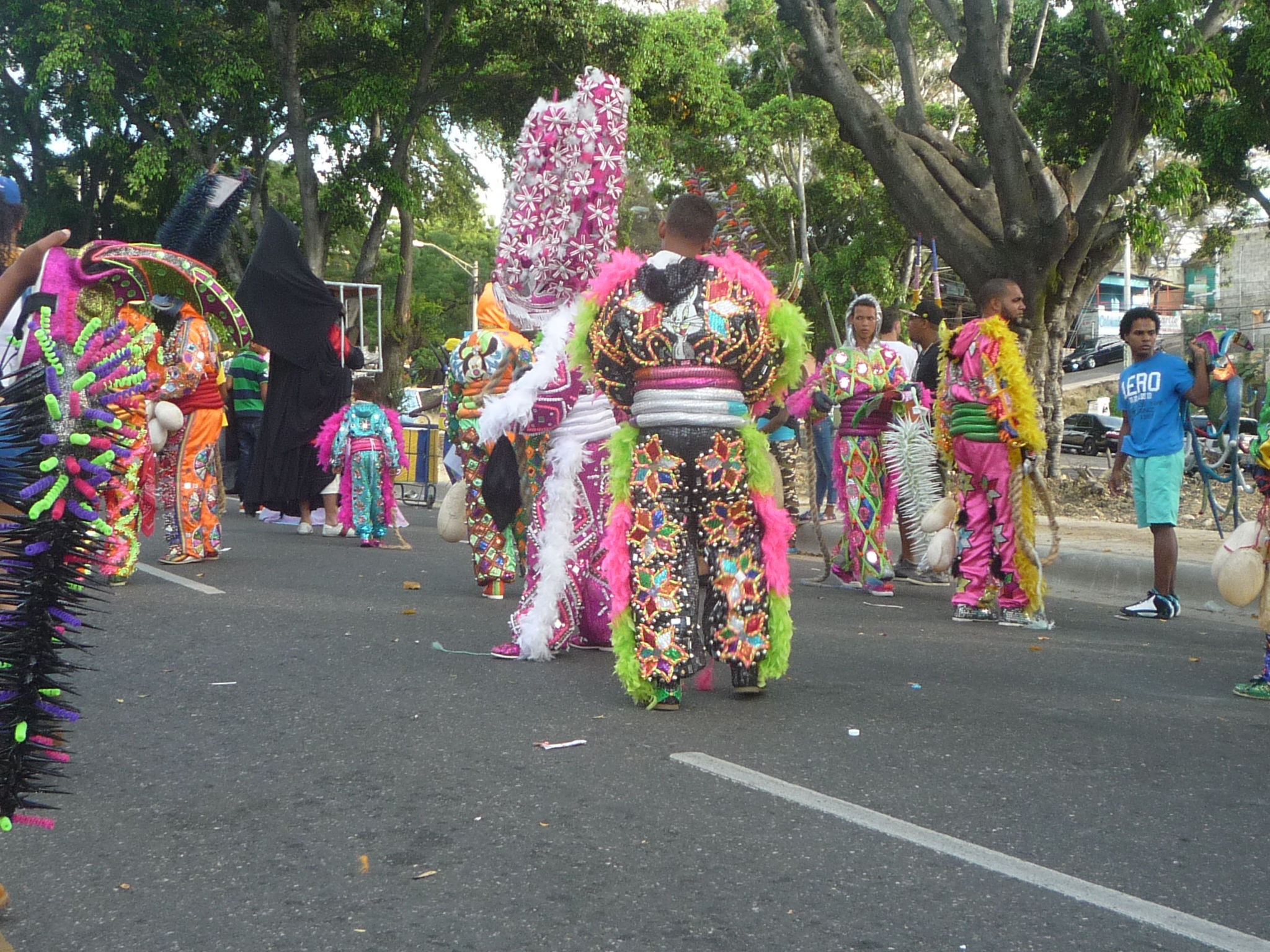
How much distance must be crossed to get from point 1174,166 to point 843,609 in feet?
27.2

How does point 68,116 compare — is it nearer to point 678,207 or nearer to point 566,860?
point 678,207

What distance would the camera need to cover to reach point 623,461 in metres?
5.10

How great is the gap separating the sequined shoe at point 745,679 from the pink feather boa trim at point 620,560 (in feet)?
1.62

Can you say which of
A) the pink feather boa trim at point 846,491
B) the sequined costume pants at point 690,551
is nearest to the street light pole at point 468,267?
the pink feather boa trim at point 846,491

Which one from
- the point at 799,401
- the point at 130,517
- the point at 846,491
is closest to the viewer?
the point at 799,401

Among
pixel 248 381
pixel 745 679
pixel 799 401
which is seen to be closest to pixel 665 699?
pixel 745 679

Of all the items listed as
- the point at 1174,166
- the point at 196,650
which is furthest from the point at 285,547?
the point at 1174,166

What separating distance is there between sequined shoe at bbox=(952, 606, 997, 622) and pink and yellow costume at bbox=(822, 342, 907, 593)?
1.09 m

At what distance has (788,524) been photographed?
16.8 ft

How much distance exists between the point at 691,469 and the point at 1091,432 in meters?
31.3

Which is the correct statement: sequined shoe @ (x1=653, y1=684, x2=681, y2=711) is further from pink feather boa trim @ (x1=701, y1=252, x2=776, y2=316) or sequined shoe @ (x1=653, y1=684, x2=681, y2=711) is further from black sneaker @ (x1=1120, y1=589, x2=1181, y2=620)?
black sneaker @ (x1=1120, y1=589, x2=1181, y2=620)

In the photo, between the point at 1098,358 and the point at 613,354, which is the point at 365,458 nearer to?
the point at 613,354

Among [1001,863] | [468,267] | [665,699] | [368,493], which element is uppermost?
[468,267]

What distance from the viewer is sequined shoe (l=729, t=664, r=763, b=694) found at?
5.11 meters
